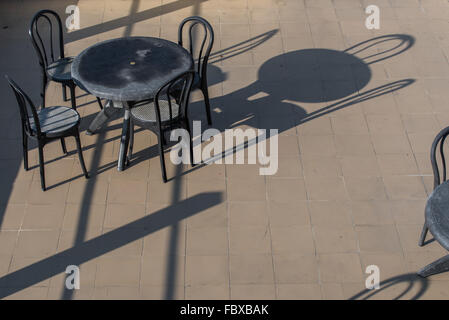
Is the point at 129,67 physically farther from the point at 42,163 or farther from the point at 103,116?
the point at 42,163

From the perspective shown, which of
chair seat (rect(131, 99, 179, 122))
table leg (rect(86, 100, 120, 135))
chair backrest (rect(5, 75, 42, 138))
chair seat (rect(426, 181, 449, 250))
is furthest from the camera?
table leg (rect(86, 100, 120, 135))

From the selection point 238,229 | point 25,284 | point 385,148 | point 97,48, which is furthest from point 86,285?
point 385,148

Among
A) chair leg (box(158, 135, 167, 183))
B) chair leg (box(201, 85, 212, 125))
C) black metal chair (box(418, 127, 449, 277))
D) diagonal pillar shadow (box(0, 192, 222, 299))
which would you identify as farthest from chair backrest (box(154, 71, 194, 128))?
black metal chair (box(418, 127, 449, 277))

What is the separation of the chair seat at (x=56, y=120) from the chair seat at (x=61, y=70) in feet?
1.27

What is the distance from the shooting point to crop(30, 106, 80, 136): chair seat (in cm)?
445

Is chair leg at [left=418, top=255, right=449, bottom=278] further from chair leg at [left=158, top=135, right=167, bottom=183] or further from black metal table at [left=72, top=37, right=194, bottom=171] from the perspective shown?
black metal table at [left=72, top=37, right=194, bottom=171]

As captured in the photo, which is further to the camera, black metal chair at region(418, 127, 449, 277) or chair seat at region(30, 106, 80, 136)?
chair seat at region(30, 106, 80, 136)

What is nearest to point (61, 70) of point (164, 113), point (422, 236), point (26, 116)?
point (26, 116)

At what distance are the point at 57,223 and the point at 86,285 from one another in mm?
625

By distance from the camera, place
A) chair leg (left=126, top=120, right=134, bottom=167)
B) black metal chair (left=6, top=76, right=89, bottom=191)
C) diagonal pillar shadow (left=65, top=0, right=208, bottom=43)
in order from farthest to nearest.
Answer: diagonal pillar shadow (left=65, top=0, right=208, bottom=43)
chair leg (left=126, top=120, right=134, bottom=167)
black metal chair (left=6, top=76, right=89, bottom=191)

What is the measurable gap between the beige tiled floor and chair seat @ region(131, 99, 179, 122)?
50cm

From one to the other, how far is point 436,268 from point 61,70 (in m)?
3.38

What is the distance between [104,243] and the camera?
4.27 metres

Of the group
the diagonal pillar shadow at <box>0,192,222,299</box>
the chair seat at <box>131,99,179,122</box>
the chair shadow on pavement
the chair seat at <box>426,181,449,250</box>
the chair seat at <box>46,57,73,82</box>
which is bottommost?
the diagonal pillar shadow at <box>0,192,222,299</box>
